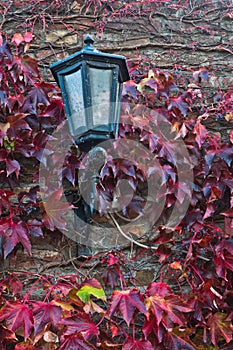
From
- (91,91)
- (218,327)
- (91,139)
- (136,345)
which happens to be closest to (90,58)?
(91,91)

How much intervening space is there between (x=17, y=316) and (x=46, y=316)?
0.32 feet

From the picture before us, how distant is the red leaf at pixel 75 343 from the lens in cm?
146

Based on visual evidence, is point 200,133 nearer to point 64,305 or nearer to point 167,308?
point 167,308

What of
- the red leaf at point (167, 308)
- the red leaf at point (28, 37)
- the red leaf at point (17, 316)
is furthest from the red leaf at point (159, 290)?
the red leaf at point (28, 37)

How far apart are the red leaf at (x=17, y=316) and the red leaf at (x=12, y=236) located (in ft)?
0.66

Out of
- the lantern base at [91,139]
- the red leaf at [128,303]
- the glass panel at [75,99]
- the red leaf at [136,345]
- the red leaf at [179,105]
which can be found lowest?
the red leaf at [136,345]

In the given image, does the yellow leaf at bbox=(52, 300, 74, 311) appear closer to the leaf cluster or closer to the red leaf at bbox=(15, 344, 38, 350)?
the leaf cluster

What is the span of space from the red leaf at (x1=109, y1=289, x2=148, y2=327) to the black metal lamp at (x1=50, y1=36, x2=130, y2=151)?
0.50 metres

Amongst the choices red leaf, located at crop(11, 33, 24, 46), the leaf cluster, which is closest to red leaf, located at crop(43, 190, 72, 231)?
the leaf cluster

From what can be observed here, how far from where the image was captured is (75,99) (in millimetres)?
1497

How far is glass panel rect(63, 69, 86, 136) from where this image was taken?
4.78 ft

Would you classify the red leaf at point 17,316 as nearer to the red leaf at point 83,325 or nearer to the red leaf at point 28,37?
the red leaf at point 83,325

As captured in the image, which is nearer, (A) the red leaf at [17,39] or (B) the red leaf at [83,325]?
(B) the red leaf at [83,325]

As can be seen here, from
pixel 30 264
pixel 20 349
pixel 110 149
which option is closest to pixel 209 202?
pixel 110 149
